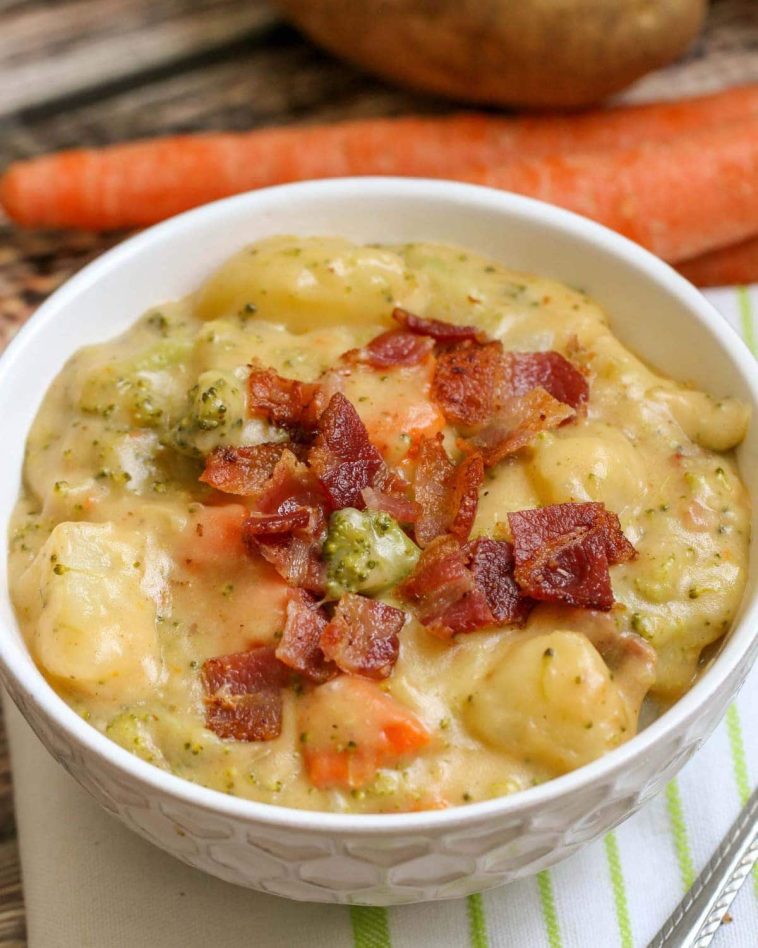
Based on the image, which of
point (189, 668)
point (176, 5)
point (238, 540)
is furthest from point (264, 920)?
point (176, 5)

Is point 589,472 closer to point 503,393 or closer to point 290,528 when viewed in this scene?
point 503,393

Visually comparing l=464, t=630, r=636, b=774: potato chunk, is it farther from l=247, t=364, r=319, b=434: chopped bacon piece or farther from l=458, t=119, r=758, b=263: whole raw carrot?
l=458, t=119, r=758, b=263: whole raw carrot

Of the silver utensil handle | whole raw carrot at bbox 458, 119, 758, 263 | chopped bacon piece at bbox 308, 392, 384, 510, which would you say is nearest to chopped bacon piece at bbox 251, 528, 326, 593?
chopped bacon piece at bbox 308, 392, 384, 510

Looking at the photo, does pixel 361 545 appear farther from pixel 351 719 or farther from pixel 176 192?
pixel 176 192

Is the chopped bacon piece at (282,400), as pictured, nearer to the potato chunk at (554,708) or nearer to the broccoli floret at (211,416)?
the broccoli floret at (211,416)

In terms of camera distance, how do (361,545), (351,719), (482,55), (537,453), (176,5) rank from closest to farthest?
(351,719) → (361,545) → (537,453) → (482,55) → (176,5)

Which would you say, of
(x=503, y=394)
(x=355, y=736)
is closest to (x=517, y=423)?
(x=503, y=394)
